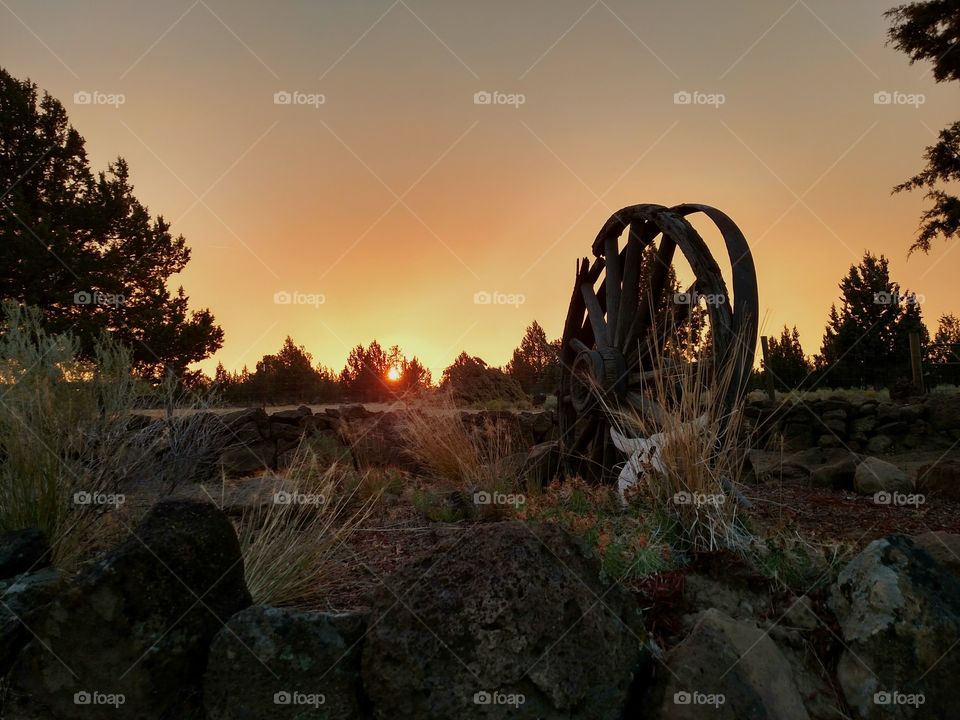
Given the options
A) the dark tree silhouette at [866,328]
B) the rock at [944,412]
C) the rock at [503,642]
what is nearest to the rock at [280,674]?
the rock at [503,642]

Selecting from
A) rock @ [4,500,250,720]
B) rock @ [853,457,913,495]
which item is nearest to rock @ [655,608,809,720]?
rock @ [4,500,250,720]

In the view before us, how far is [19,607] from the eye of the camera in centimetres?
269

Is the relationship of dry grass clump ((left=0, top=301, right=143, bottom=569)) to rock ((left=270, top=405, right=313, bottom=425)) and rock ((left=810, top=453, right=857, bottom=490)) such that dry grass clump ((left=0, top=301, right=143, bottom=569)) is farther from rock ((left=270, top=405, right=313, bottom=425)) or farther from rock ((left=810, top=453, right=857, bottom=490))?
rock ((left=270, top=405, right=313, bottom=425))

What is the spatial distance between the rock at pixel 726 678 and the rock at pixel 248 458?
8.04m

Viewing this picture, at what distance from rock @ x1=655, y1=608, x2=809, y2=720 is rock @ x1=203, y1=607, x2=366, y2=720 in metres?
1.08

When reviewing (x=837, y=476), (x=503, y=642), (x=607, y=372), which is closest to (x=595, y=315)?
(x=607, y=372)

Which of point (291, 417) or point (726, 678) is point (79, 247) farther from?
point (726, 678)

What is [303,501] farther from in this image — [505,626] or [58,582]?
[505,626]

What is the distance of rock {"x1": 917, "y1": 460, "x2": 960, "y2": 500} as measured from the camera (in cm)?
561

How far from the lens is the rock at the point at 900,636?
2539mm

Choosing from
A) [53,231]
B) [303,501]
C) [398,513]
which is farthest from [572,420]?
[53,231]

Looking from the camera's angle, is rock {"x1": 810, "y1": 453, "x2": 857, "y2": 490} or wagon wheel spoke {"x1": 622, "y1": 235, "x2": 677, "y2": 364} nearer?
wagon wheel spoke {"x1": 622, "y1": 235, "x2": 677, "y2": 364}

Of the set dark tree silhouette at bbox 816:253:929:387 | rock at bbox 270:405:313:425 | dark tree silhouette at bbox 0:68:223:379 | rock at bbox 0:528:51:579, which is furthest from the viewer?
dark tree silhouette at bbox 816:253:929:387

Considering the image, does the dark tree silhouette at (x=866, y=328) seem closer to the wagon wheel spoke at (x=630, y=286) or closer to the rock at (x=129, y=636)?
the wagon wheel spoke at (x=630, y=286)
